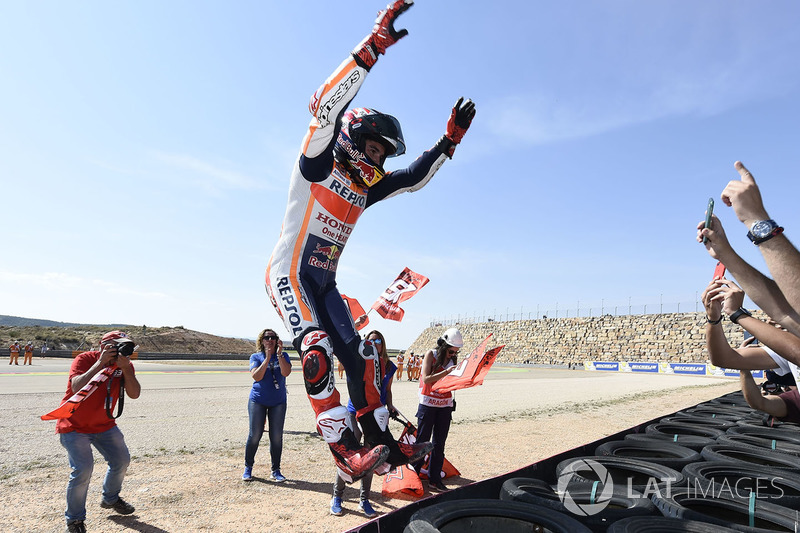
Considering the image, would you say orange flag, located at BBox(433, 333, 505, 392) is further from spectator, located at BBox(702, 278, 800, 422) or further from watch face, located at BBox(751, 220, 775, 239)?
watch face, located at BBox(751, 220, 775, 239)

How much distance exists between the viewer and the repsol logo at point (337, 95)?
291 centimetres

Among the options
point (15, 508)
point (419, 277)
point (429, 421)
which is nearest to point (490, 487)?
point (419, 277)

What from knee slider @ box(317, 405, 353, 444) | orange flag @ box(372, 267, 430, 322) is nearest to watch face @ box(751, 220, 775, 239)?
knee slider @ box(317, 405, 353, 444)

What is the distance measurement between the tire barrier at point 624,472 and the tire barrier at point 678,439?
1.09 meters

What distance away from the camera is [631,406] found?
16688 mm

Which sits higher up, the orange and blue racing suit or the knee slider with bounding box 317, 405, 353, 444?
the orange and blue racing suit

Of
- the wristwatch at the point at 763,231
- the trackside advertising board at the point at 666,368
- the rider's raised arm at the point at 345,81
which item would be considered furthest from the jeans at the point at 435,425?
the trackside advertising board at the point at 666,368

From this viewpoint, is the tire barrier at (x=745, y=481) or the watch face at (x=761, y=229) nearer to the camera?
the watch face at (x=761, y=229)

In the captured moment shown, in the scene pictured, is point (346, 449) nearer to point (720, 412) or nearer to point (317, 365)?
point (317, 365)

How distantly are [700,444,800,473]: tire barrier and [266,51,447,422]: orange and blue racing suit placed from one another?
10.9 ft

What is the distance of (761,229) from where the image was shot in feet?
6.70

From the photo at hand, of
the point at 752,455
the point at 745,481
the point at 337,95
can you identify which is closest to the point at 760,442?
the point at 752,455

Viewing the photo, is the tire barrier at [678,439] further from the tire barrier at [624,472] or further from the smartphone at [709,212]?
the smartphone at [709,212]

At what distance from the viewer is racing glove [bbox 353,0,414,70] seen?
2912 mm
